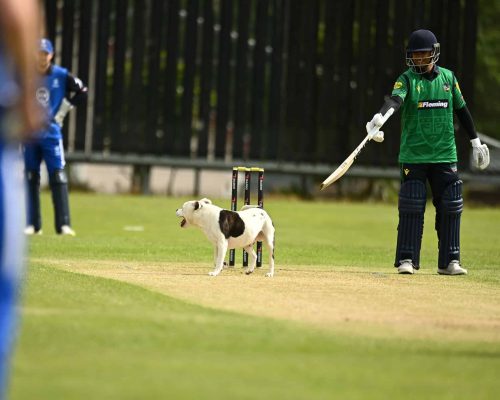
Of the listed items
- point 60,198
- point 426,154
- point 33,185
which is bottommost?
point 60,198

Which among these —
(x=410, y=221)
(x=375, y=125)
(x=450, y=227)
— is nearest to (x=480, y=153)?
(x=450, y=227)

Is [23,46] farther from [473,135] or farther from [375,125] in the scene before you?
[473,135]

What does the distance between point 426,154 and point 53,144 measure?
639cm

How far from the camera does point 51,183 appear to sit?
64.3 feet

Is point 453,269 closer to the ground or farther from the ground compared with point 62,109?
closer to the ground

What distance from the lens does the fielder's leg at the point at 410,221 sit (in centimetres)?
1476

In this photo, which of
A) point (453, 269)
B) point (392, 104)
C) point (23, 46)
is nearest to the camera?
point (23, 46)

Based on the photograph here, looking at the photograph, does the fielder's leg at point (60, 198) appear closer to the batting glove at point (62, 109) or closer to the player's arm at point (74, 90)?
the batting glove at point (62, 109)

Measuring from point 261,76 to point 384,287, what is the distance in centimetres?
2129

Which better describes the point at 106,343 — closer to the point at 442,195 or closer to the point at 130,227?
the point at 442,195

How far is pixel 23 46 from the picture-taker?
5465mm

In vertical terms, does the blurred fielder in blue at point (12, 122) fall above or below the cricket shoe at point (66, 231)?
above

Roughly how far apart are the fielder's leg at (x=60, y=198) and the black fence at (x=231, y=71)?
13634 mm

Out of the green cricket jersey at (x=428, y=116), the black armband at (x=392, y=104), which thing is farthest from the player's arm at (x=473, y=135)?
Answer: the black armband at (x=392, y=104)
